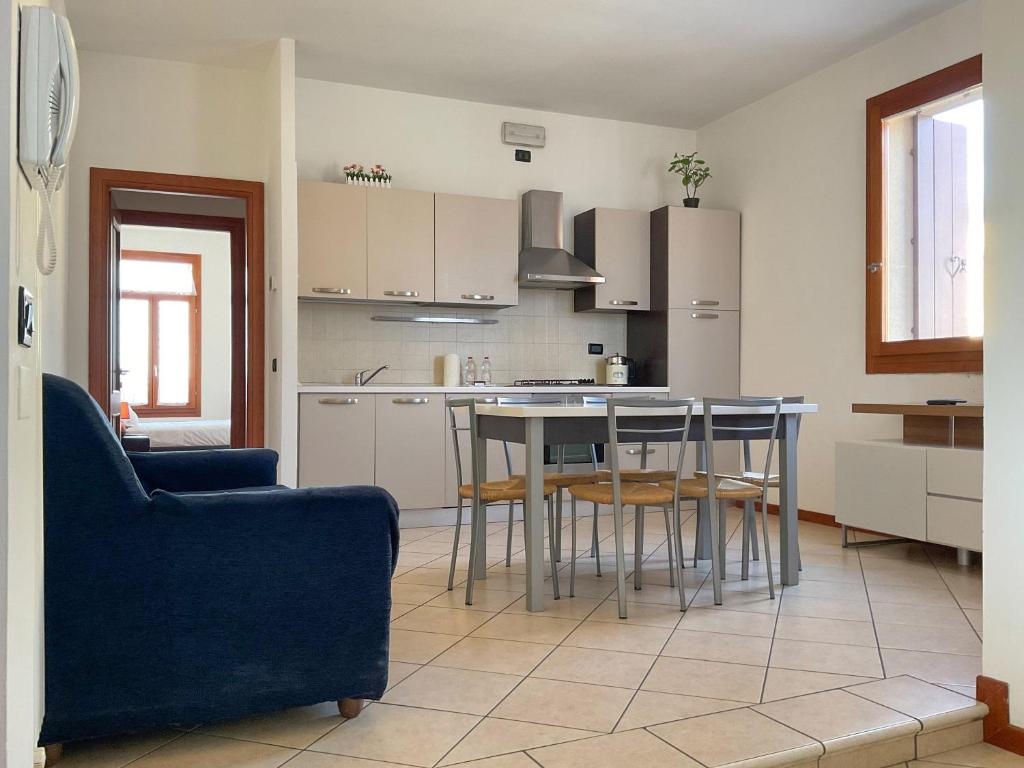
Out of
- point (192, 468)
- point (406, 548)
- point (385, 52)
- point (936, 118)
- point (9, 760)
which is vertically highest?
point (385, 52)

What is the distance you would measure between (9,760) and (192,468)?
1.82 metres

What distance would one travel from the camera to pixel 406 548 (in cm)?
456

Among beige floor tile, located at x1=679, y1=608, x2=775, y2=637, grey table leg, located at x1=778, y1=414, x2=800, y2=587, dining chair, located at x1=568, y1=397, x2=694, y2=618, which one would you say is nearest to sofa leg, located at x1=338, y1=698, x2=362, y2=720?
dining chair, located at x1=568, y1=397, x2=694, y2=618

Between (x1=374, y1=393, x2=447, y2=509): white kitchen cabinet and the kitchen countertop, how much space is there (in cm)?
4

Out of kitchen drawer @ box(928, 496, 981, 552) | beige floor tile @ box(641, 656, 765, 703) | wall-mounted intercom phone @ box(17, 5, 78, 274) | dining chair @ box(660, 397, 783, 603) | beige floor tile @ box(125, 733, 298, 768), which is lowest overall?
beige floor tile @ box(125, 733, 298, 768)

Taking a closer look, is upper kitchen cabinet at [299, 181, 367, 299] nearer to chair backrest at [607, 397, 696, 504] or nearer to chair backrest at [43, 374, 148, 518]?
chair backrest at [607, 397, 696, 504]

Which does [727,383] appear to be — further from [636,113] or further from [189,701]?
[189,701]

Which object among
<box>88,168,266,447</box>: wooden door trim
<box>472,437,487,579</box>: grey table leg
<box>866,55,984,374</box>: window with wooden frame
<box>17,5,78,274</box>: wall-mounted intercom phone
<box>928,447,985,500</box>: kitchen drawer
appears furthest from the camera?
<box>88,168,266,447</box>: wooden door trim

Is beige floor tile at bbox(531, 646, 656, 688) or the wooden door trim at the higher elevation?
the wooden door trim

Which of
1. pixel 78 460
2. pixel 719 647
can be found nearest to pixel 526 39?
pixel 719 647

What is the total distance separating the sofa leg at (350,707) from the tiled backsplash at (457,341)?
351 cm

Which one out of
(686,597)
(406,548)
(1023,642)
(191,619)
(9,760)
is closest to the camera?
(9,760)

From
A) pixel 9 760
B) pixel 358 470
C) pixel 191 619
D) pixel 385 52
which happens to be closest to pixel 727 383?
pixel 358 470

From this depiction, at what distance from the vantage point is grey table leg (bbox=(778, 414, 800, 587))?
12.0ft
